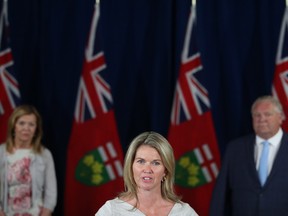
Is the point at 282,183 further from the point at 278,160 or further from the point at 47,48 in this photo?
the point at 47,48

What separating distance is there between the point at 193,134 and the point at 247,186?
77 centimetres

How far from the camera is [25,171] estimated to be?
4602mm

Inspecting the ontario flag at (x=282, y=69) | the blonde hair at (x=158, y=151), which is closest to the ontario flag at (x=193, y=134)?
the ontario flag at (x=282, y=69)

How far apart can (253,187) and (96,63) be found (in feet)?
5.30

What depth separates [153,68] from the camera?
206 inches

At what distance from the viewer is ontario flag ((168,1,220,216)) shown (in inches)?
201

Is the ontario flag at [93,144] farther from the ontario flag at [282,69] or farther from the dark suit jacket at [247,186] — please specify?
the ontario flag at [282,69]

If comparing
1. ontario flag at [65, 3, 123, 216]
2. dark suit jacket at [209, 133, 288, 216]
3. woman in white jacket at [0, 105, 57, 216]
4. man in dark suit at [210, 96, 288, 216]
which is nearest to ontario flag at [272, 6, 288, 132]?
man in dark suit at [210, 96, 288, 216]

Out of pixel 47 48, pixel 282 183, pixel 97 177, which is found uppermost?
pixel 47 48

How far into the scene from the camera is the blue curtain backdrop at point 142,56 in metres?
5.13

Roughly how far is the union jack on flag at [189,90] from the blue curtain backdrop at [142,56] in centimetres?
6

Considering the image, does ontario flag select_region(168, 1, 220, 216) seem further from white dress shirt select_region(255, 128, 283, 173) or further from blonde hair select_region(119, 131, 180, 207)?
blonde hair select_region(119, 131, 180, 207)

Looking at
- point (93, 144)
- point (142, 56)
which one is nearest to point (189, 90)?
point (142, 56)

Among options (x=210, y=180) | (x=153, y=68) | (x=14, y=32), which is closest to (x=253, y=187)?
(x=210, y=180)
